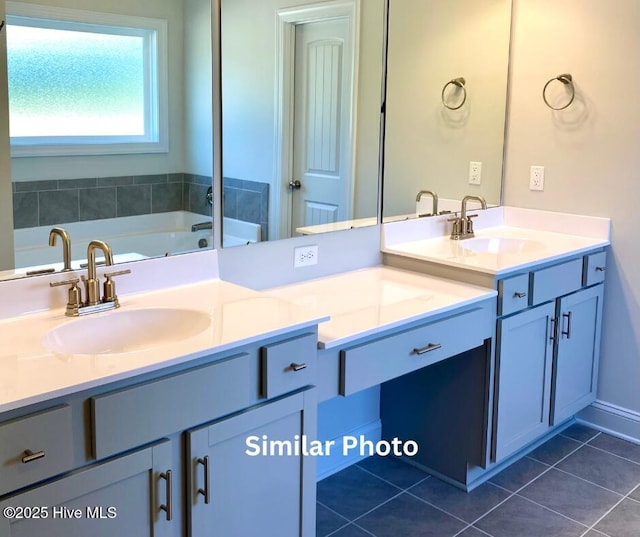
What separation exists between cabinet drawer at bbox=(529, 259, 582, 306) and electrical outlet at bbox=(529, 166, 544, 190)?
498mm

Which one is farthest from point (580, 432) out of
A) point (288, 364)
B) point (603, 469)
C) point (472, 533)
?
point (288, 364)

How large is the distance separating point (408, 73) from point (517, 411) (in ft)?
4.71

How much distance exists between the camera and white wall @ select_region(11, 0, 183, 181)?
1.86 meters

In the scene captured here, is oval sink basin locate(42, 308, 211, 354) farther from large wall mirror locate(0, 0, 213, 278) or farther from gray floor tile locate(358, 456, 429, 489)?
gray floor tile locate(358, 456, 429, 489)

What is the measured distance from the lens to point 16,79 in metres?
1.79

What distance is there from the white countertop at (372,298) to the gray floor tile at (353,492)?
2.65 feet

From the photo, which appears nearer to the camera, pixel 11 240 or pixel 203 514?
pixel 203 514

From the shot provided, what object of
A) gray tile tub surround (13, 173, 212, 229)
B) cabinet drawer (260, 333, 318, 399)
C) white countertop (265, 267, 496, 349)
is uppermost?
gray tile tub surround (13, 173, 212, 229)

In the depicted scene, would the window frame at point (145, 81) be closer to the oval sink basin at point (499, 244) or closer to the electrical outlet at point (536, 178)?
the oval sink basin at point (499, 244)

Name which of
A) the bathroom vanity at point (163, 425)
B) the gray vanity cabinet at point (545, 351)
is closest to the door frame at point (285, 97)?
the bathroom vanity at point (163, 425)

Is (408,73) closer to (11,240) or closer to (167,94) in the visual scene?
(167,94)

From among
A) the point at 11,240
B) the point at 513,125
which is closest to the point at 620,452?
the point at 513,125

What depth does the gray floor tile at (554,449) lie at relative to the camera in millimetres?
2963

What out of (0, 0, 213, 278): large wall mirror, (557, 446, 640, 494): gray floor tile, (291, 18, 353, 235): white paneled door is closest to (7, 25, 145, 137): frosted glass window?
(0, 0, 213, 278): large wall mirror
